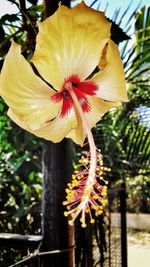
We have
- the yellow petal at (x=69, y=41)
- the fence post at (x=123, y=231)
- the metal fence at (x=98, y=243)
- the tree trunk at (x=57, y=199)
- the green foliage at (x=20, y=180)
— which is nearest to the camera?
the yellow petal at (x=69, y=41)

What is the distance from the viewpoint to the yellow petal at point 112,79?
282 mm

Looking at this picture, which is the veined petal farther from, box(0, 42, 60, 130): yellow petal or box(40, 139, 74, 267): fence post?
box(40, 139, 74, 267): fence post

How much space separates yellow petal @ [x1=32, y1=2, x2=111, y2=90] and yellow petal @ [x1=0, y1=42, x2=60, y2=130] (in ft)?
0.05

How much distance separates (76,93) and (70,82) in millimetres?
51

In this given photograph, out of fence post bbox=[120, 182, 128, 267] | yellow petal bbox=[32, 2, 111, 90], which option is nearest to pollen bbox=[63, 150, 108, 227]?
yellow petal bbox=[32, 2, 111, 90]

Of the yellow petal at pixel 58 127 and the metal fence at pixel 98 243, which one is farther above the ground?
the yellow petal at pixel 58 127

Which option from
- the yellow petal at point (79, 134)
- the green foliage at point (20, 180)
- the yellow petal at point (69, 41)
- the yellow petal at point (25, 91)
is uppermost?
the yellow petal at point (69, 41)

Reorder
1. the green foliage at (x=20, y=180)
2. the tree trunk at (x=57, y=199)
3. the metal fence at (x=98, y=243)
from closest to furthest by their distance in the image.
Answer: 1. the tree trunk at (x=57, y=199)
2. the metal fence at (x=98, y=243)
3. the green foliage at (x=20, y=180)

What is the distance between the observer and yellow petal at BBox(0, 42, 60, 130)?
274 mm

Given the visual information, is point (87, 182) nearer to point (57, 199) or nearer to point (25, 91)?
point (25, 91)

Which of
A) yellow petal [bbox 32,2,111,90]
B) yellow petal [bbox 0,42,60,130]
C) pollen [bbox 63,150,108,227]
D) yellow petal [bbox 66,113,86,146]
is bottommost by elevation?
pollen [bbox 63,150,108,227]

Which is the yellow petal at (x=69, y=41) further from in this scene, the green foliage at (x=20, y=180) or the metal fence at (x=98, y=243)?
the green foliage at (x=20, y=180)

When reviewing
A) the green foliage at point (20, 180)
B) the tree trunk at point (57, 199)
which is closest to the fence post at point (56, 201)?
the tree trunk at point (57, 199)

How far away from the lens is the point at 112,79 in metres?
0.33
